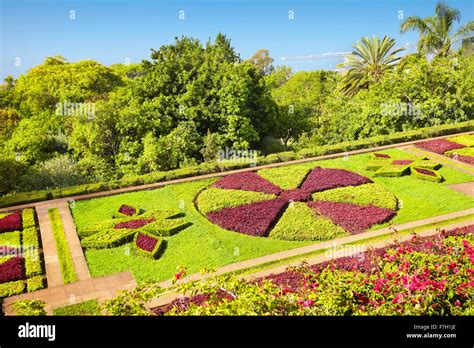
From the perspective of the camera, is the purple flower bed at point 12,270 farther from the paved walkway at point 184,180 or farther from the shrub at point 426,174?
the shrub at point 426,174

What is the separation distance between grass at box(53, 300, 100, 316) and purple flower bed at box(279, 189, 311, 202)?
637cm

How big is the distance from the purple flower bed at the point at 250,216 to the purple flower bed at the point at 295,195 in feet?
0.91

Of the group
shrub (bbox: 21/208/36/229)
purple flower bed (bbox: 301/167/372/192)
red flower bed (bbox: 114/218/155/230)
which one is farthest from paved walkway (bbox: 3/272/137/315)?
purple flower bed (bbox: 301/167/372/192)

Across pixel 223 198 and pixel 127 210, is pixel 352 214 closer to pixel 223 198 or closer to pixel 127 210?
pixel 223 198

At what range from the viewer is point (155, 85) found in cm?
1888

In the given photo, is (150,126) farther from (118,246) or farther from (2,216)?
(118,246)

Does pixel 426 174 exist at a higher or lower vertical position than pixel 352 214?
higher

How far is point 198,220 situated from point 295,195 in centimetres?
306

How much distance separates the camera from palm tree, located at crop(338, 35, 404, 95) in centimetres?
2752

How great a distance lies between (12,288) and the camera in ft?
27.8

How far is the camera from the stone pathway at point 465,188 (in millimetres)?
12719

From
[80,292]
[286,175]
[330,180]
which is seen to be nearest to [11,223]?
[80,292]

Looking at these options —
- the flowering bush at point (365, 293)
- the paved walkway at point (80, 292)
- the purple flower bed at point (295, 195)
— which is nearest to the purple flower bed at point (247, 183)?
the purple flower bed at point (295, 195)
